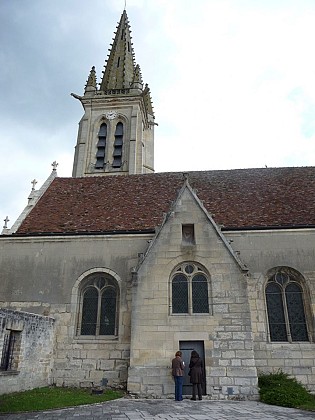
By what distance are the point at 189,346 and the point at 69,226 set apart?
7087 millimetres

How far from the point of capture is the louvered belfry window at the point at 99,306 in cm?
1354

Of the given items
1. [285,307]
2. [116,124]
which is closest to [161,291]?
[285,307]

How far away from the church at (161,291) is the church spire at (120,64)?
23754mm

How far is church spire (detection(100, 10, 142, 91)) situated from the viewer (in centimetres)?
3719

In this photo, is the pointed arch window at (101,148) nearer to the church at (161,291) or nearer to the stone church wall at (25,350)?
the church at (161,291)

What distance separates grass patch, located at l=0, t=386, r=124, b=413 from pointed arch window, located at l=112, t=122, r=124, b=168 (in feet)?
73.3

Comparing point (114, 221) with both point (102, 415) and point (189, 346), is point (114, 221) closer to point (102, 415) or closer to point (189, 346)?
point (189, 346)

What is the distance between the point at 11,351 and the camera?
11.3 metres

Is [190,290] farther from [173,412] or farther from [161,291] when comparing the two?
[173,412]

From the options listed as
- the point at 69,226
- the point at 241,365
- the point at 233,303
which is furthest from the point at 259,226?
the point at 69,226

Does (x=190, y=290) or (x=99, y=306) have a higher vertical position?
(x=190, y=290)

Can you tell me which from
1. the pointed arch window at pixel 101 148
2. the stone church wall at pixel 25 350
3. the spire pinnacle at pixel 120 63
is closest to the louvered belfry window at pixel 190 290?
the stone church wall at pixel 25 350

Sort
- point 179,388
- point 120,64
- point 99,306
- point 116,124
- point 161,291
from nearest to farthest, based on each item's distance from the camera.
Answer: point 179,388
point 161,291
point 99,306
point 116,124
point 120,64

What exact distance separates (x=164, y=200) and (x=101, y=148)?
59.2 feet
